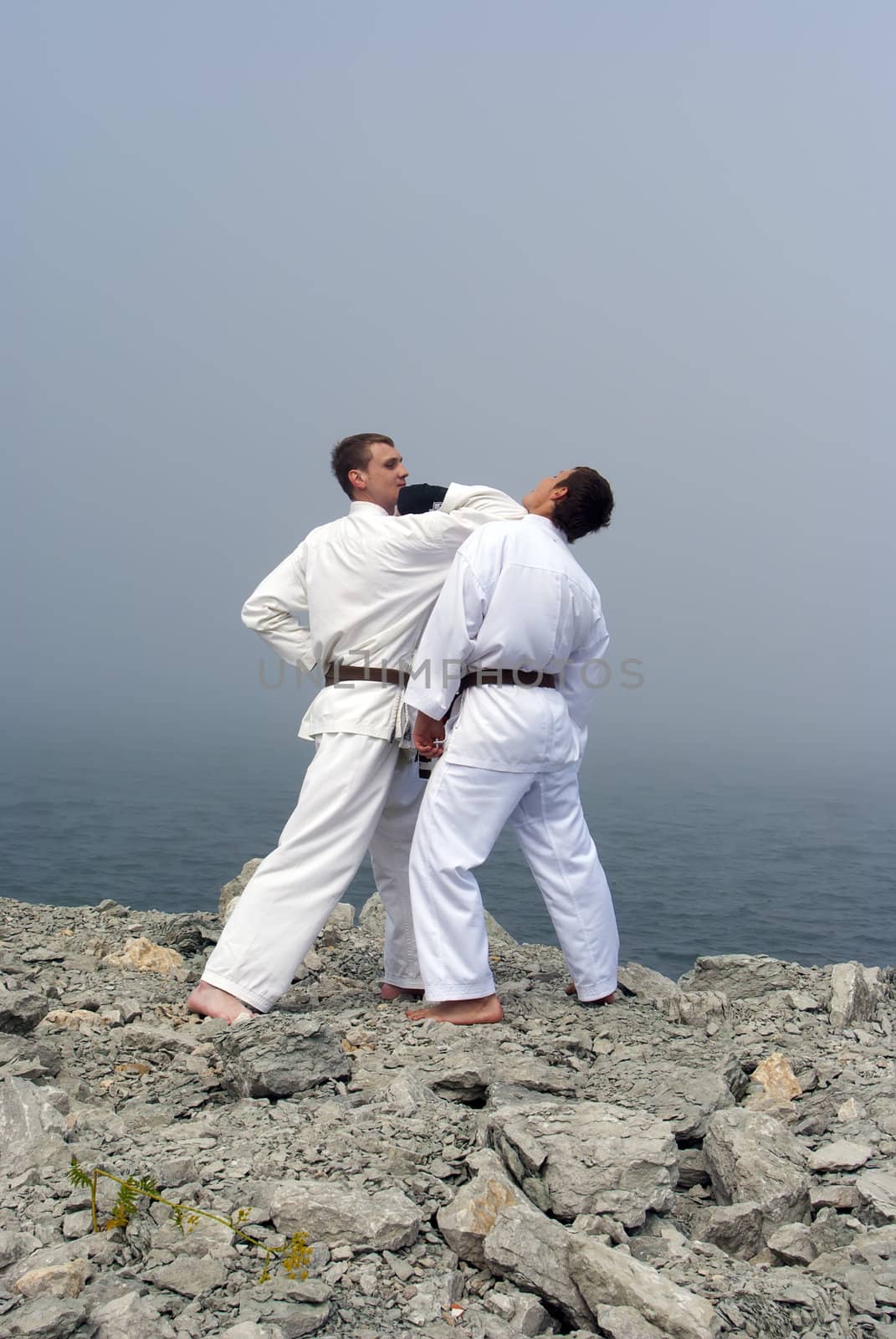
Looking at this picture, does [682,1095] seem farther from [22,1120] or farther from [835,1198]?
[22,1120]

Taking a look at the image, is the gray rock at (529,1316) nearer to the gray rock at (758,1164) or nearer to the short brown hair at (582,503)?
the gray rock at (758,1164)

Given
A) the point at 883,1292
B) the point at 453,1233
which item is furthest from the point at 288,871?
the point at 883,1292

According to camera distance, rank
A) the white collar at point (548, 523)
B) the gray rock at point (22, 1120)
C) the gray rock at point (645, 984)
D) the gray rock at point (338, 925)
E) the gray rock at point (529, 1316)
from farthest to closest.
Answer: the gray rock at point (338, 925) < the gray rock at point (645, 984) < the white collar at point (548, 523) < the gray rock at point (22, 1120) < the gray rock at point (529, 1316)

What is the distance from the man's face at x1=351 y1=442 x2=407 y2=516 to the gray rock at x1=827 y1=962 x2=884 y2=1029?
3.10 meters

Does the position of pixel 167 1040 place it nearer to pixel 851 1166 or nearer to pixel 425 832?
pixel 425 832

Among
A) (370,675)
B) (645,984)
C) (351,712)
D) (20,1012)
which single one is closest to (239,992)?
(20,1012)

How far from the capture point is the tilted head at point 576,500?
5.05m

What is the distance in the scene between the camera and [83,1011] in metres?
4.87

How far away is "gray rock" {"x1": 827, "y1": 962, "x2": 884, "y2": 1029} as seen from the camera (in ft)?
17.0

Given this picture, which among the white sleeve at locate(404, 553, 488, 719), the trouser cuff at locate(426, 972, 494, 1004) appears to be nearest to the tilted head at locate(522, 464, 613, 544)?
the white sleeve at locate(404, 553, 488, 719)

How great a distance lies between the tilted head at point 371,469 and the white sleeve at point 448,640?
0.71 metres

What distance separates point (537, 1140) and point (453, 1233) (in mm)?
496

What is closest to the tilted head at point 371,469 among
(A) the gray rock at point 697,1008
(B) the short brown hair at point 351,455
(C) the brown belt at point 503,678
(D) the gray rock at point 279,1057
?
(B) the short brown hair at point 351,455

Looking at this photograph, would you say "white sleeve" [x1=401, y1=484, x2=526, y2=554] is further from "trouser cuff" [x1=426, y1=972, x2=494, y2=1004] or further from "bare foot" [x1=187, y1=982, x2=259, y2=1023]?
"bare foot" [x1=187, y1=982, x2=259, y2=1023]
